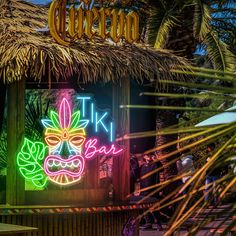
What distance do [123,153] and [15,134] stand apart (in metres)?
1.71

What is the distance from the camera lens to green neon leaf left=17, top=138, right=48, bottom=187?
31.2 ft

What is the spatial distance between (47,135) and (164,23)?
625cm

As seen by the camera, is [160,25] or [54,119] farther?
[160,25]

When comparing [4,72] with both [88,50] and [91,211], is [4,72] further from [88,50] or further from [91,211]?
[91,211]

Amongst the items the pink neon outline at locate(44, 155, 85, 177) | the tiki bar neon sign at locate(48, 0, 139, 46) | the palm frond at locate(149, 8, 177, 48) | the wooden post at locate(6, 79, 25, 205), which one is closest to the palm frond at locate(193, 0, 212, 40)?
the palm frond at locate(149, 8, 177, 48)

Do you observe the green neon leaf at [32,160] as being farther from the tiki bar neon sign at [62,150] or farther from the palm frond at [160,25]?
the palm frond at [160,25]

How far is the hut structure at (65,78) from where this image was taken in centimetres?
922

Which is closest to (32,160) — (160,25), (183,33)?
(160,25)

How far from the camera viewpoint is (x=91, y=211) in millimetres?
9680

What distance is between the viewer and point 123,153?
10.3m

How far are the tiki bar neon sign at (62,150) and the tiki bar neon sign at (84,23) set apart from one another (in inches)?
37.9

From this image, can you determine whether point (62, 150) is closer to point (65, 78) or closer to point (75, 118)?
point (75, 118)

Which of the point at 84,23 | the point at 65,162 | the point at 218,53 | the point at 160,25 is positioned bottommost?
the point at 65,162

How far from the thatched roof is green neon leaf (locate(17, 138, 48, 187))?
1.00m
